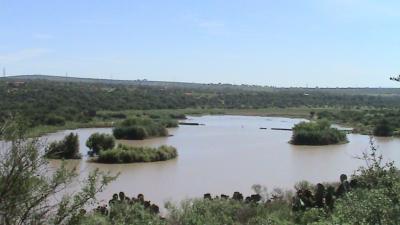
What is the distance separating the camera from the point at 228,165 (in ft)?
114

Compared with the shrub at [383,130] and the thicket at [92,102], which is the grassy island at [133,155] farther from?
the shrub at [383,130]

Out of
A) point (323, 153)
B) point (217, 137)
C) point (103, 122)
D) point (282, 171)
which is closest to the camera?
point (282, 171)

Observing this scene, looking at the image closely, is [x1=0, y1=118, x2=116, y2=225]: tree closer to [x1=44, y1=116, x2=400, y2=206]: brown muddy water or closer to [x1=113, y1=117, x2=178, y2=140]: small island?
[x1=44, y1=116, x2=400, y2=206]: brown muddy water

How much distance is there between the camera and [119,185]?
27.6 meters

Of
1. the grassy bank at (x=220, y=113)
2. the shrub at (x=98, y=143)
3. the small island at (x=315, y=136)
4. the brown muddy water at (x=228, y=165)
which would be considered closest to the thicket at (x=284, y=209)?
the brown muddy water at (x=228, y=165)

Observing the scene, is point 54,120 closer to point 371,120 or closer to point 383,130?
point 383,130

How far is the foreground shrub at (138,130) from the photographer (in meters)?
52.2

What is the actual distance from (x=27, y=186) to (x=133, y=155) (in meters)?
30.5

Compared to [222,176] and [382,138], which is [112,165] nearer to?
[222,176]

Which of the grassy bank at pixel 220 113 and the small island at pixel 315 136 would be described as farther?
the grassy bank at pixel 220 113

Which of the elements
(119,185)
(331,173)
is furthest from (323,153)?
(119,185)

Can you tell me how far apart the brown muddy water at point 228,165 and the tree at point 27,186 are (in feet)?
34.4

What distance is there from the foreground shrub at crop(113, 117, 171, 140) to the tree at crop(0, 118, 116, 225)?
44511 mm

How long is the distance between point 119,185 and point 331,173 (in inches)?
477
